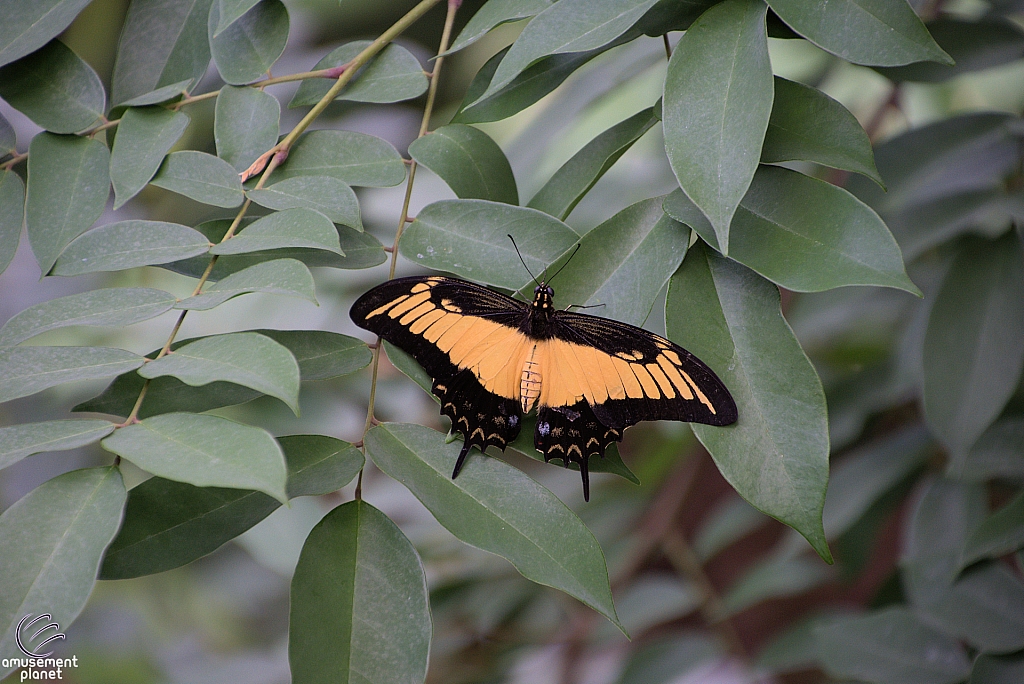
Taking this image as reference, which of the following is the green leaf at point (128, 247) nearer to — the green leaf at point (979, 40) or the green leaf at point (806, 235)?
the green leaf at point (806, 235)

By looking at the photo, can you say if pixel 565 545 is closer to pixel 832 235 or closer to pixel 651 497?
pixel 832 235

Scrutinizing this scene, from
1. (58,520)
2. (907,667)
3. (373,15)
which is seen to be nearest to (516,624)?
(907,667)

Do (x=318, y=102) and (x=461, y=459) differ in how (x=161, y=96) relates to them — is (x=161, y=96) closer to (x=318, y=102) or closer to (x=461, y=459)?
(x=318, y=102)

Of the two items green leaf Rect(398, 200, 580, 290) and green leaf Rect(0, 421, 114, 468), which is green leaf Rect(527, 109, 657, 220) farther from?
green leaf Rect(0, 421, 114, 468)

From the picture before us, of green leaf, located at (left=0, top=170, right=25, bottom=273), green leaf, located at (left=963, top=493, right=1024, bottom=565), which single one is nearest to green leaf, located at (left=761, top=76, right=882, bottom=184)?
green leaf, located at (left=963, top=493, right=1024, bottom=565)

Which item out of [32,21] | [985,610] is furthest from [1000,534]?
[32,21]
